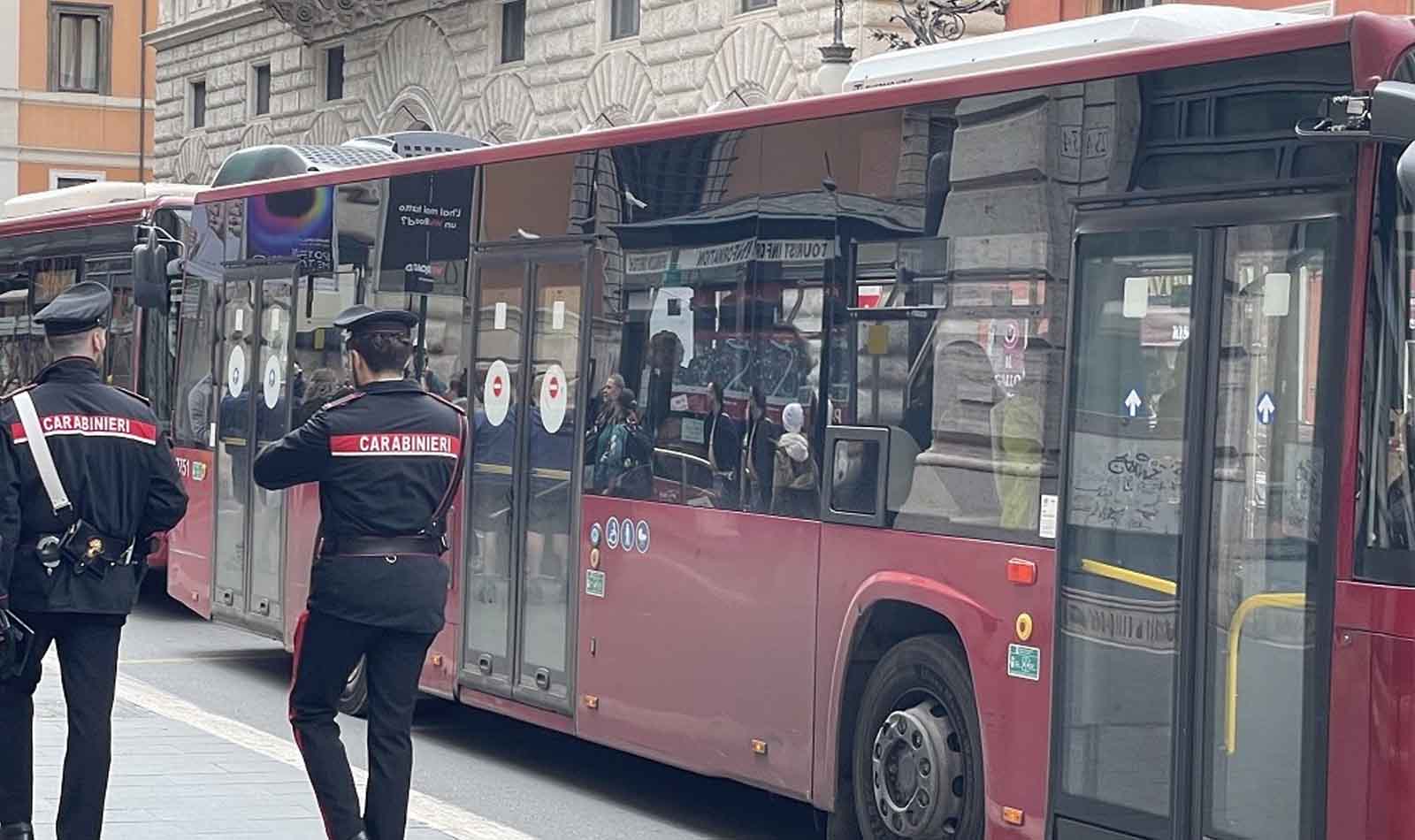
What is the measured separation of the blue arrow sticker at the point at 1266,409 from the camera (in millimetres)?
6605

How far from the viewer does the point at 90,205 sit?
1905cm

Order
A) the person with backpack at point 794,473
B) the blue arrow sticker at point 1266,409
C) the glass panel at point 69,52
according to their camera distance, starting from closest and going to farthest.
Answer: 1. the blue arrow sticker at point 1266,409
2. the person with backpack at point 794,473
3. the glass panel at point 69,52

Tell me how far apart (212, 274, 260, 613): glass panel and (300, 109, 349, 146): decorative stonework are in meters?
21.5

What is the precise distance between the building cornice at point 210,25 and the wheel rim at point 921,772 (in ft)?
101

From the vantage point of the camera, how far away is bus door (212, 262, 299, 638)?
516 inches

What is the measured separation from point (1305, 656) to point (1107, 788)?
93 cm


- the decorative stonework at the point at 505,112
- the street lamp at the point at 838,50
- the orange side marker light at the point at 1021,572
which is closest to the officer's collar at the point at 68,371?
the orange side marker light at the point at 1021,572

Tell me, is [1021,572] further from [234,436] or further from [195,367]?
[195,367]

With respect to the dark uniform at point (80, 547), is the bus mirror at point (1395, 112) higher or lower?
higher

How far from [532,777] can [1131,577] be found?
4.16 m

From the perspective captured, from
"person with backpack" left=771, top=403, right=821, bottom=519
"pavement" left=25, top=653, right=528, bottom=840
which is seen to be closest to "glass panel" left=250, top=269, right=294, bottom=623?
"pavement" left=25, top=653, right=528, bottom=840

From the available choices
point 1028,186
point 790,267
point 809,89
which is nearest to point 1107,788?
point 1028,186

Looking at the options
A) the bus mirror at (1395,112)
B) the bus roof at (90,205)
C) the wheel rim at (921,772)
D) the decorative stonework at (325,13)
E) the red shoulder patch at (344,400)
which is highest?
the decorative stonework at (325,13)

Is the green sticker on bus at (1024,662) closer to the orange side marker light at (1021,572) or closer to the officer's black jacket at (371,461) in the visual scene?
the orange side marker light at (1021,572)
